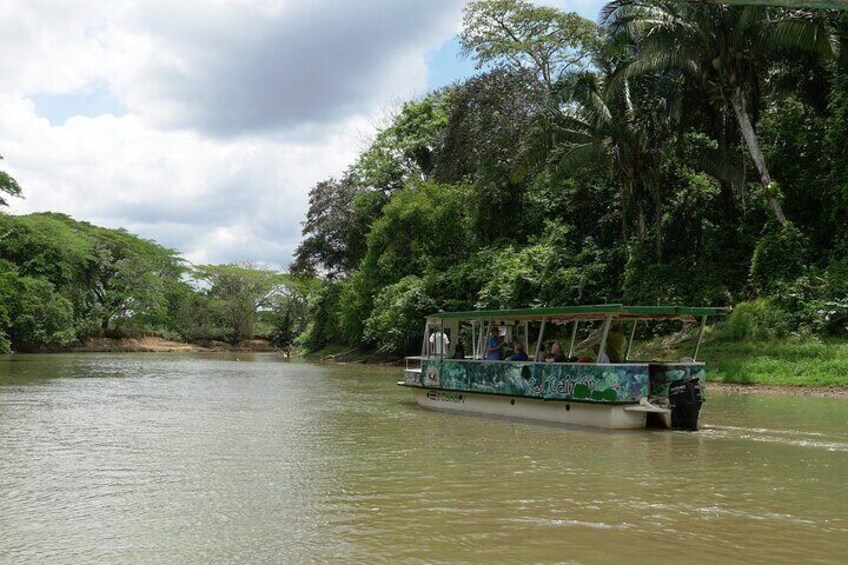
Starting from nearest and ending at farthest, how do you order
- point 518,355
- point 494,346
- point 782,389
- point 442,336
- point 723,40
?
point 518,355 < point 494,346 < point 442,336 < point 782,389 < point 723,40

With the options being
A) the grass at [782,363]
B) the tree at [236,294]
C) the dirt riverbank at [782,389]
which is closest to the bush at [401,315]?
the grass at [782,363]

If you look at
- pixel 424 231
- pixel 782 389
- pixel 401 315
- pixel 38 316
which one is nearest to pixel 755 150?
pixel 782 389

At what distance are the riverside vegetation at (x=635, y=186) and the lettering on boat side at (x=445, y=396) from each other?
8542 millimetres

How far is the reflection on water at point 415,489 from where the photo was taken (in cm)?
632

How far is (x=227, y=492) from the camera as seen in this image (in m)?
8.51

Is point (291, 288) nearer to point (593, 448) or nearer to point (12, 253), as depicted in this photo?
point (12, 253)

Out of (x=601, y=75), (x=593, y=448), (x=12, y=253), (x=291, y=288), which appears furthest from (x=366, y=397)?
(x=291, y=288)

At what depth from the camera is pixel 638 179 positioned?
27.7 m

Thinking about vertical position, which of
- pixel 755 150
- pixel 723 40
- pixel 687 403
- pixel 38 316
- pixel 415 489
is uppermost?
pixel 723 40

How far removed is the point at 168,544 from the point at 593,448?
6.96 m

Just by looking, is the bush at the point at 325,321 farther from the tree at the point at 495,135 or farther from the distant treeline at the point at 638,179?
the tree at the point at 495,135

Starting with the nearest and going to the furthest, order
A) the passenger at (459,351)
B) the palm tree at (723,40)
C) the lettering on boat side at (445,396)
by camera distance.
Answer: the lettering on boat side at (445,396) < the passenger at (459,351) < the palm tree at (723,40)

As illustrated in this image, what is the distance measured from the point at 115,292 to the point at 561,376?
184ft

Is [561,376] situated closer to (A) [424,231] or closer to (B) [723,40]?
(B) [723,40]
